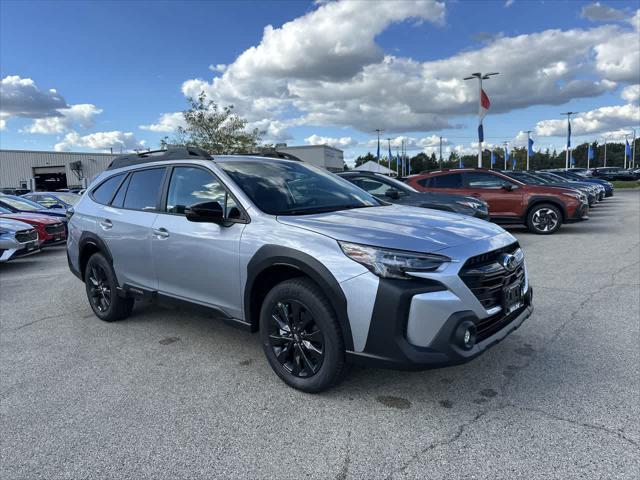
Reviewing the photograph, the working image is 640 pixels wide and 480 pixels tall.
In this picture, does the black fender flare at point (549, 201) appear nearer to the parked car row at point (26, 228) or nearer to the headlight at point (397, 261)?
the headlight at point (397, 261)

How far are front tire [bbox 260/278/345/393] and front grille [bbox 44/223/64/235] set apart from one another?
9.29 metres

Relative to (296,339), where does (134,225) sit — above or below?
above

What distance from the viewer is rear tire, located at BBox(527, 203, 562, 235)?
1108 centimetres

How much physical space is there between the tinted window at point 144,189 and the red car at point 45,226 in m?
6.80

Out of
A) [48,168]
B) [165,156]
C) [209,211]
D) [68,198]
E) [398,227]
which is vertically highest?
[48,168]

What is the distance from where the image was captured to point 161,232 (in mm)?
4133

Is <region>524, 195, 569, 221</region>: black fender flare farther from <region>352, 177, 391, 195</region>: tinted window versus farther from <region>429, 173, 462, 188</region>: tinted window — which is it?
<region>352, 177, 391, 195</region>: tinted window

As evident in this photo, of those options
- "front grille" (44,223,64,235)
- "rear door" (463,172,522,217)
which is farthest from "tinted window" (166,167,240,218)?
"rear door" (463,172,522,217)

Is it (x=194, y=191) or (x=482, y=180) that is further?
(x=482, y=180)

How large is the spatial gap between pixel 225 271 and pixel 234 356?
0.88 m

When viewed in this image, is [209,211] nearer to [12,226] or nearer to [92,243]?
[92,243]

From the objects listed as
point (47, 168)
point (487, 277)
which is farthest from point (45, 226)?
point (47, 168)

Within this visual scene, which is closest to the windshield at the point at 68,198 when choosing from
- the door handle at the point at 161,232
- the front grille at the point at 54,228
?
the front grille at the point at 54,228

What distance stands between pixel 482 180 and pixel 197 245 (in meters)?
9.33
